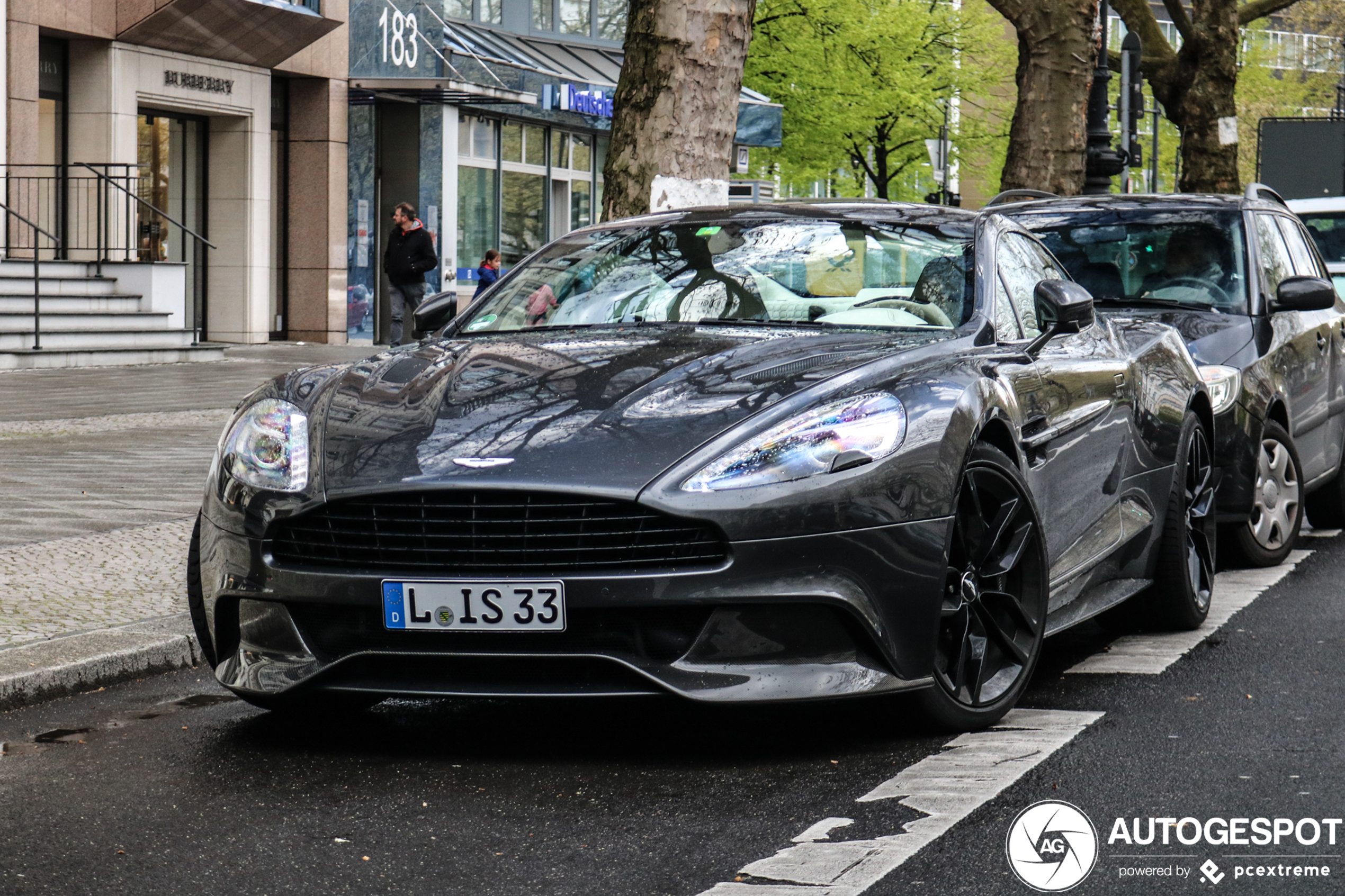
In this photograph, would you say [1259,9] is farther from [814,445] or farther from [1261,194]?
[814,445]

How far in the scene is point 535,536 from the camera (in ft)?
14.0

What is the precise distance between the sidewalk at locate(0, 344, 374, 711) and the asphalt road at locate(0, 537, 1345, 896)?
198 mm

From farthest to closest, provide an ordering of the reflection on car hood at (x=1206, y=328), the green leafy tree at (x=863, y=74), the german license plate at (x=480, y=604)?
Result: 1. the green leafy tree at (x=863, y=74)
2. the reflection on car hood at (x=1206, y=328)
3. the german license plate at (x=480, y=604)

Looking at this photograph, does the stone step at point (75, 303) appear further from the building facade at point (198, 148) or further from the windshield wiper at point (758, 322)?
the windshield wiper at point (758, 322)

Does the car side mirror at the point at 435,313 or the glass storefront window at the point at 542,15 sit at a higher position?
the glass storefront window at the point at 542,15

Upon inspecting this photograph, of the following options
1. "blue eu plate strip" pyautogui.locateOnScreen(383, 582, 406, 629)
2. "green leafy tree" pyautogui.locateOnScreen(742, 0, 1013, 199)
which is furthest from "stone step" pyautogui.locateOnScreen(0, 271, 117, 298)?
"blue eu plate strip" pyautogui.locateOnScreen(383, 582, 406, 629)

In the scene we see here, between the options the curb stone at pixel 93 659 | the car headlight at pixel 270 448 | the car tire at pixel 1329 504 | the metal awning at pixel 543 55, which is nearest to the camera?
the car headlight at pixel 270 448

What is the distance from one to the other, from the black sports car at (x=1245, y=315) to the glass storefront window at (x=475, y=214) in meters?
21.9

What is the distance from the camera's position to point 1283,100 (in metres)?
55.5

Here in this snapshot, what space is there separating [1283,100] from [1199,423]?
171ft

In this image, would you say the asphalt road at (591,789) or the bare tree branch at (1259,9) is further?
the bare tree branch at (1259,9)

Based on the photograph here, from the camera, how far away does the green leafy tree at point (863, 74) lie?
36.3 m

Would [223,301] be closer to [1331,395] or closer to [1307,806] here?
[1331,395]

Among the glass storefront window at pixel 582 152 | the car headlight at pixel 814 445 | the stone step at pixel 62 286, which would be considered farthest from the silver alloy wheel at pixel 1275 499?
the glass storefront window at pixel 582 152
